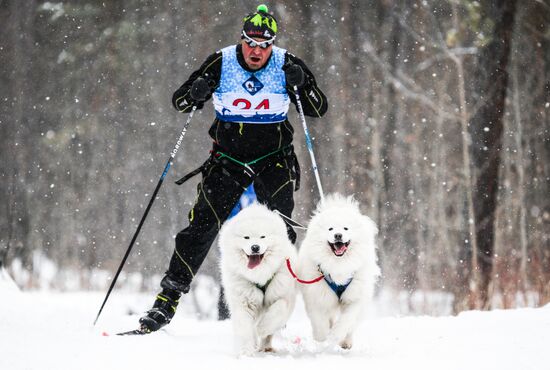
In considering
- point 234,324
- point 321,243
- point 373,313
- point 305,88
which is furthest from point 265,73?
point 373,313

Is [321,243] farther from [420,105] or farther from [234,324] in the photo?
[420,105]

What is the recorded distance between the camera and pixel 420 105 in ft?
32.4

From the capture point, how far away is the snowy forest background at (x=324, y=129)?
9430 millimetres

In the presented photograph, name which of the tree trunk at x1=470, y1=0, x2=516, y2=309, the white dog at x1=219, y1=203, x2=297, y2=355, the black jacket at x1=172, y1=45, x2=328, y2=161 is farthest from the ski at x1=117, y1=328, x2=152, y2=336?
the tree trunk at x1=470, y1=0, x2=516, y2=309

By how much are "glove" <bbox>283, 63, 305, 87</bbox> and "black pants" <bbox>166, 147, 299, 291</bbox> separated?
20.8 inches

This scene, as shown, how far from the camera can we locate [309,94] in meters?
4.36

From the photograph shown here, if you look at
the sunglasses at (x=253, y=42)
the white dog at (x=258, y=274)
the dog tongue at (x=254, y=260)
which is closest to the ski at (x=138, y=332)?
the white dog at (x=258, y=274)

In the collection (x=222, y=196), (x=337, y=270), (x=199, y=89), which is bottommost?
(x=337, y=270)

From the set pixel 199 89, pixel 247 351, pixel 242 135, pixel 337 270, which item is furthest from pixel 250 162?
pixel 247 351

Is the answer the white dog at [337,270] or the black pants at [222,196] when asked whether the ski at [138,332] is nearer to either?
the black pants at [222,196]

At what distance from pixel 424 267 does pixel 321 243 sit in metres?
6.19

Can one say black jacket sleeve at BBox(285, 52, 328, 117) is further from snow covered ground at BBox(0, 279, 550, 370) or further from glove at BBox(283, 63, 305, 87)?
snow covered ground at BBox(0, 279, 550, 370)

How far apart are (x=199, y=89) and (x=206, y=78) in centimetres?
14

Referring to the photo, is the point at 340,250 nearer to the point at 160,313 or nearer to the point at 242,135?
the point at 242,135
